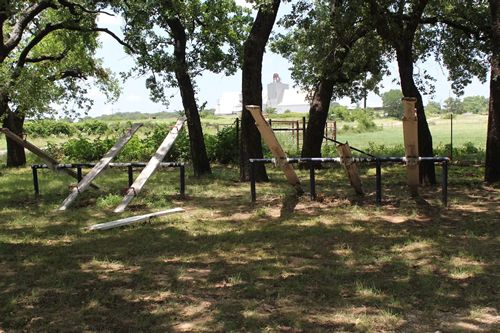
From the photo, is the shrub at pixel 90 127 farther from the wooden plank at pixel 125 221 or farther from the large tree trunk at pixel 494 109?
the wooden plank at pixel 125 221

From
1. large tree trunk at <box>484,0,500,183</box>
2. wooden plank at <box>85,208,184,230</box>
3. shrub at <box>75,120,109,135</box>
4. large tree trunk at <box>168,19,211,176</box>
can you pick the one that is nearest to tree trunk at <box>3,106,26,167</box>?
large tree trunk at <box>168,19,211,176</box>

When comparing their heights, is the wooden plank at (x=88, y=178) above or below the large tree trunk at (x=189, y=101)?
below

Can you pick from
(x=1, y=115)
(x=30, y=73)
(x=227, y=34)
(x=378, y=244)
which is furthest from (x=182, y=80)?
(x=378, y=244)

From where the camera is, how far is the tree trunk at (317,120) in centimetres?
1625

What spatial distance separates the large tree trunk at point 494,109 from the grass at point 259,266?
1097mm

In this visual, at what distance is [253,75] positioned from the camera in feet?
42.1

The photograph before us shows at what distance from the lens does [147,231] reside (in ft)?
25.3

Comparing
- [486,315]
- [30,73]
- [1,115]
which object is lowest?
[486,315]

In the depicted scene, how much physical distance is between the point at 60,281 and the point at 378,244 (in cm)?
374

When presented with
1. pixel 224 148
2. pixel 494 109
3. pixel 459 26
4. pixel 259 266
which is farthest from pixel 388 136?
pixel 259 266

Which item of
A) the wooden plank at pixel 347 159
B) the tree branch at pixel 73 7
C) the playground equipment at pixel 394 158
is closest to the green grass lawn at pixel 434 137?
the wooden plank at pixel 347 159

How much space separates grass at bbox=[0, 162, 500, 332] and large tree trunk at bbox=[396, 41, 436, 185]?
53.7 inches

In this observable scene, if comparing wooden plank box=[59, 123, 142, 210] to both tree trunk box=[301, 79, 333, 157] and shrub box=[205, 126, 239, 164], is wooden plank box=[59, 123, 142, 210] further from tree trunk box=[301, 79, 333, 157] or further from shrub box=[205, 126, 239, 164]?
shrub box=[205, 126, 239, 164]

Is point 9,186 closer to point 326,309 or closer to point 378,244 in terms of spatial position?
point 378,244
